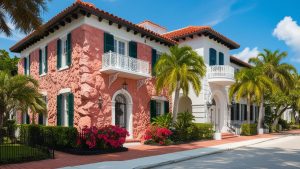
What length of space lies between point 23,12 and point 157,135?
10.4m

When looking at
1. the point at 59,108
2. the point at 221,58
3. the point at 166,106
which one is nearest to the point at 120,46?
the point at 59,108

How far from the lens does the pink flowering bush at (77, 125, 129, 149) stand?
14.3 meters

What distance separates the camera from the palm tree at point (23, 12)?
11.4 meters

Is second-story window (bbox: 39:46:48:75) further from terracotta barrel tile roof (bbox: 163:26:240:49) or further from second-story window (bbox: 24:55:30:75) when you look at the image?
terracotta barrel tile roof (bbox: 163:26:240:49)

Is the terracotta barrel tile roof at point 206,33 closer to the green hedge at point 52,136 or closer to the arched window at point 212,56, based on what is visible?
the arched window at point 212,56

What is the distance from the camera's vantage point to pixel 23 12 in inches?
452

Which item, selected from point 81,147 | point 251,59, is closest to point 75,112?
point 81,147

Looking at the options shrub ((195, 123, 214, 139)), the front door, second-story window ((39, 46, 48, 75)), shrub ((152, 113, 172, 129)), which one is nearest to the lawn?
the front door

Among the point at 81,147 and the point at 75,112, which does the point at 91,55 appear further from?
the point at 81,147

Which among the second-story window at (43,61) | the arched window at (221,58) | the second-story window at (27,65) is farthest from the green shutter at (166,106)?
the second-story window at (27,65)

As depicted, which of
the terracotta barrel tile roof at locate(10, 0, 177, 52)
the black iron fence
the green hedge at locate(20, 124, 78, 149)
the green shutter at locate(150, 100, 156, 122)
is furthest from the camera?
the green shutter at locate(150, 100, 156, 122)

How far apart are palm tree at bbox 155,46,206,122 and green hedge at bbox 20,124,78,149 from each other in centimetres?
680

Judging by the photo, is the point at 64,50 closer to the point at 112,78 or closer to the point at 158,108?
the point at 112,78

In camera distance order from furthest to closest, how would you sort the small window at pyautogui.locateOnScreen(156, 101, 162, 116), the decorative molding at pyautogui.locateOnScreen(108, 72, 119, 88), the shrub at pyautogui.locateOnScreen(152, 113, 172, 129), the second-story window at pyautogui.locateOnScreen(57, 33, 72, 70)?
the small window at pyautogui.locateOnScreen(156, 101, 162, 116)
the shrub at pyautogui.locateOnScreen(152, 113, 172, 129)
the second-story window at pyautogui.locateOnScreen(57, 33, 72, 70)
the decorative molding at pyautogui.locateOnScreen(108, 72, 119, 88)
